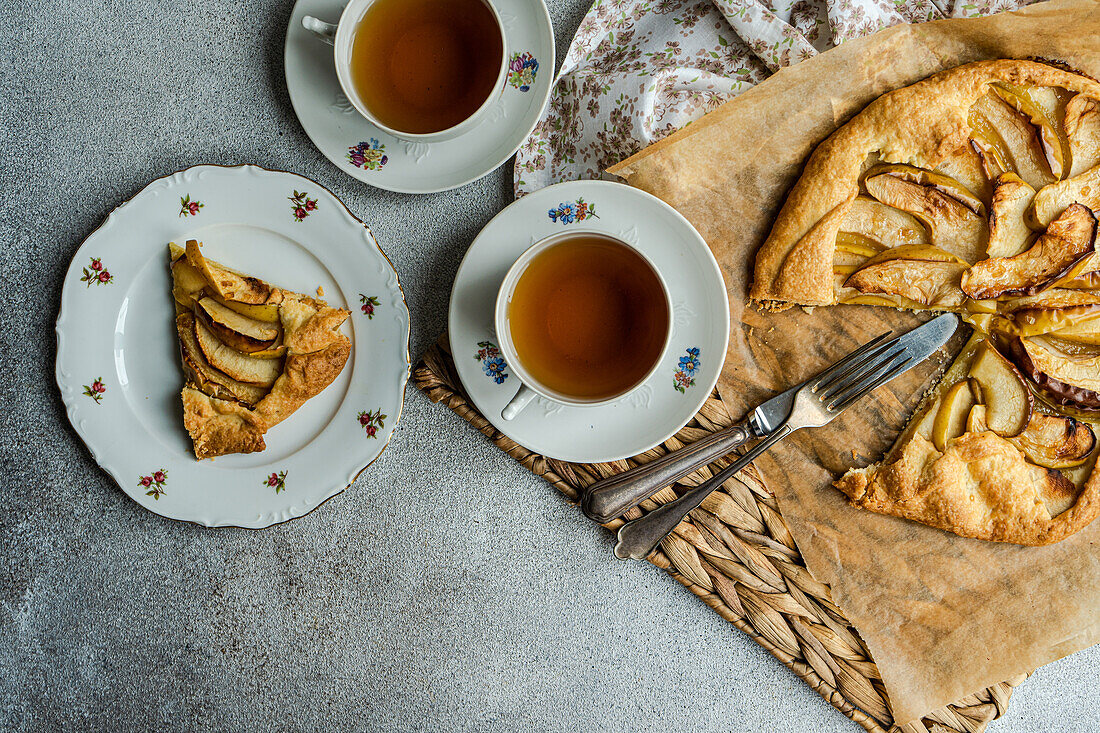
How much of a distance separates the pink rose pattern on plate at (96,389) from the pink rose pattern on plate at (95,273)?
33cm

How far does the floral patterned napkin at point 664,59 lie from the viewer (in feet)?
7.38

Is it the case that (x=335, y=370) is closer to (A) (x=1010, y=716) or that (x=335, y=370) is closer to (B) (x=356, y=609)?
(B) (x=356, y=609)

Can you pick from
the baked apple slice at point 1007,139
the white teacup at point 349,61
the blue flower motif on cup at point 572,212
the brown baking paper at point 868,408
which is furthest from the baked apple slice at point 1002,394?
the white teacup at point 349,61

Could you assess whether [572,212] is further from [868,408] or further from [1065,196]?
[1065,196]

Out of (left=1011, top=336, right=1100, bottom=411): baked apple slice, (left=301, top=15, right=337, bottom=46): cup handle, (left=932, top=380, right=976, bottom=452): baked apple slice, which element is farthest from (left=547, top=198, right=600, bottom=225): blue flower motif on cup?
(left=1011, top=336, right=1100, bottom=411): baked apple slice

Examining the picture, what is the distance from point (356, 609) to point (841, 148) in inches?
94.4

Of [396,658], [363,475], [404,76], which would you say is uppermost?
[404,76]

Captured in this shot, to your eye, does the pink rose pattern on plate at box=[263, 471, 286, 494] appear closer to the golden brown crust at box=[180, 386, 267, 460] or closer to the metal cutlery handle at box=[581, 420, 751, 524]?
the golden brown crust at box=[180, 386, 267, 460]

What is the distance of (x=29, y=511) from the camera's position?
7.54 feet

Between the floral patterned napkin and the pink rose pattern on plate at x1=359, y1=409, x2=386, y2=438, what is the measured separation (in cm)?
97

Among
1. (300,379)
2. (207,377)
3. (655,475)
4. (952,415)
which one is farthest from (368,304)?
(952,415)

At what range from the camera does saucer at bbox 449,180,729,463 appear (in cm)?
210

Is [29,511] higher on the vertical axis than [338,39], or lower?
lower

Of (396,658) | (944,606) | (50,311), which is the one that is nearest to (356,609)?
(396,658)
